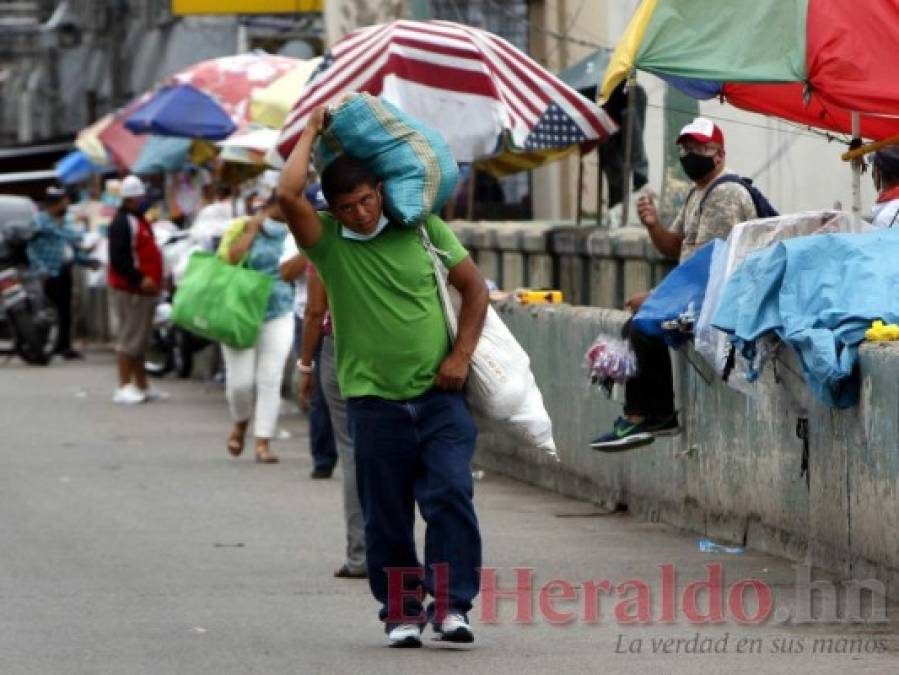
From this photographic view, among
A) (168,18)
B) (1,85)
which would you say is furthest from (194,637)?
(1,85)

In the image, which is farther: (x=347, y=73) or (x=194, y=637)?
(x=347, y=73)

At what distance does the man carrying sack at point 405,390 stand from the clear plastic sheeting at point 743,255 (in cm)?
248

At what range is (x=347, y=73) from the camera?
1667 cm

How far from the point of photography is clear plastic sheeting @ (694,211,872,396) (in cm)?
1095

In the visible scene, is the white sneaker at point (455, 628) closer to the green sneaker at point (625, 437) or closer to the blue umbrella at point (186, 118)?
the green sneaker at point (625, 437)

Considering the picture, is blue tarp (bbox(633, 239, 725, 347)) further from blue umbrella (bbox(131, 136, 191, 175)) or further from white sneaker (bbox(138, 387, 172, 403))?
blue umbrella (bbox(131, 136, 191, 175))

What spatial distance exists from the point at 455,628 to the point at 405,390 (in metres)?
0.87

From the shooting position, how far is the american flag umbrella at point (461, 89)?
54.2ft

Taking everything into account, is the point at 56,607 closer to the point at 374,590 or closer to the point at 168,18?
the point at 374,590

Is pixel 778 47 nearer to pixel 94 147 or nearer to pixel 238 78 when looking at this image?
pixel 238 78

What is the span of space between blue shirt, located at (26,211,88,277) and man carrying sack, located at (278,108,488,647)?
19.9 m

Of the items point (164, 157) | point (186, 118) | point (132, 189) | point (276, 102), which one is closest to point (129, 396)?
point (132, 189)

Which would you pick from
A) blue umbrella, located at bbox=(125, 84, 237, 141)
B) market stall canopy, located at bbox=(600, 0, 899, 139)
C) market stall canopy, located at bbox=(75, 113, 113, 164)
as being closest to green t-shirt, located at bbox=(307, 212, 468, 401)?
market stall canopy, located at bbox=(600, 0, 899, 139)

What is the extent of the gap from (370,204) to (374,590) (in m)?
1.42
